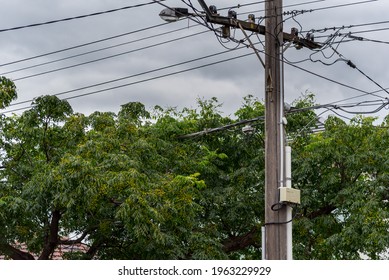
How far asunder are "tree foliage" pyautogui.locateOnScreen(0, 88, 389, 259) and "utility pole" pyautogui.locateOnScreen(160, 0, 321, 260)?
3.51 metres

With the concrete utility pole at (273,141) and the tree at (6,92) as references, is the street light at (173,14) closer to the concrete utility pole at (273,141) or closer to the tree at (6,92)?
the concrete utility pole at (273,141)

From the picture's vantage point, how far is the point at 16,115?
17641mm

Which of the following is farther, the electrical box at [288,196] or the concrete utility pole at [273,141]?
the concrete utility pole at [273,141]

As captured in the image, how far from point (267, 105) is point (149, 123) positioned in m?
8.00

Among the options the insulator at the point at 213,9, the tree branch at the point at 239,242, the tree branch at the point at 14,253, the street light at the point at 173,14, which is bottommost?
the tree branch at the point at 14,253

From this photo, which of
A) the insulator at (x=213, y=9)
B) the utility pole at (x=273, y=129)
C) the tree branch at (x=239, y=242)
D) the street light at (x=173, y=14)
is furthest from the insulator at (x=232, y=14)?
the tree branch at (x=239, y=242)

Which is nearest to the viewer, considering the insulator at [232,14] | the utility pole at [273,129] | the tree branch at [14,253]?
the utility pole at [273,129]

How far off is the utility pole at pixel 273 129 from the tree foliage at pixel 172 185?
138 inches

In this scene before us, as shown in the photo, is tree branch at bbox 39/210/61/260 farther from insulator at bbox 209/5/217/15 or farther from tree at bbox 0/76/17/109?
insulator at bbox 209/5/217/15

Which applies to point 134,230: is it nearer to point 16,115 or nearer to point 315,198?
point 16,115

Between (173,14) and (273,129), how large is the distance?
2545 millimetres

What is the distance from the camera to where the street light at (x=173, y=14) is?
479 inches
